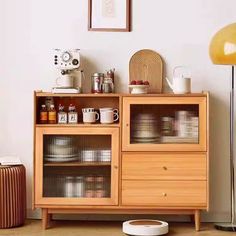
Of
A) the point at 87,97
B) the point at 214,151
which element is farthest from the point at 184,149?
the point at 87,97

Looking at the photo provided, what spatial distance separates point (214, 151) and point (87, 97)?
3.46 feet

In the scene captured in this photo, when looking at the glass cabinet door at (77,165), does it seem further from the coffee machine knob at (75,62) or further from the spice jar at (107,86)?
the coffee machine knob at (75,62)

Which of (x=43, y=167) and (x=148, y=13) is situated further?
(x=148, y=13)

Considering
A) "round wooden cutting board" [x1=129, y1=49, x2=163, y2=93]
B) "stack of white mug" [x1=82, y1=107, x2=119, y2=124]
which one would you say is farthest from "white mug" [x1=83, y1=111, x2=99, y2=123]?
"round wooden cutting board" [x1=129, y1=49, x2=163, y2=93]

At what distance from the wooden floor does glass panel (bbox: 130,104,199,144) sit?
2.12 feet

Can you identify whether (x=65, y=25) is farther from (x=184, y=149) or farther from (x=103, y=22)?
(x=184, y=149)

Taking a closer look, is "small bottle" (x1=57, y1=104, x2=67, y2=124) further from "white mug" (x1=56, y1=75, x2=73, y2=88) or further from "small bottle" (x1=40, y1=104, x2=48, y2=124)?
"white mug" (x1=56, y1=75, x2=73, y2=88)

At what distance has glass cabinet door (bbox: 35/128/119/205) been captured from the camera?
413 cm

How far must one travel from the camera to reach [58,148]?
4.18 metres

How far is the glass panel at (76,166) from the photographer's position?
415 cm

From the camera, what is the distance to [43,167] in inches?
163

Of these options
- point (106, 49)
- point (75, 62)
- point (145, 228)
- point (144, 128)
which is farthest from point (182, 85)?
point (145, 228)

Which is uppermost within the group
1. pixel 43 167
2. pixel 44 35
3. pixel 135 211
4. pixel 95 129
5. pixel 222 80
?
pixel 44 35

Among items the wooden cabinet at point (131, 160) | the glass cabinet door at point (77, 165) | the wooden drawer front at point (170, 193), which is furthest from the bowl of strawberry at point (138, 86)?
the wooden drawer front at point (170, 193)
